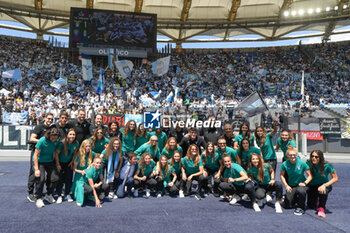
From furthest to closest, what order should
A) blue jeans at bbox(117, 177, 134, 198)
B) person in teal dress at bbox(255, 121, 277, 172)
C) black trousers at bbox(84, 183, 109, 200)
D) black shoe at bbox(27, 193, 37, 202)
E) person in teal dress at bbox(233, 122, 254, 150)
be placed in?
1. person in teal dress at bbox(233, 122, 254, 150)
2. person in teal dress at bbox(255, 121, 277, 172)
3. blue jeans at bbox(117, 177, 134, 198)
4. black shoe at bbox(27, 193, 37, 202)
5. black trousers at bbox(84, 183, 109, 200)

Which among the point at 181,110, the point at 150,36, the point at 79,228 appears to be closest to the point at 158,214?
the point at 79,228

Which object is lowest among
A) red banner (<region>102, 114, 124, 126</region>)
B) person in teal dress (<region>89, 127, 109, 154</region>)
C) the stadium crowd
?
person in teal dress (<region>89, 127, 109, 154</region>)

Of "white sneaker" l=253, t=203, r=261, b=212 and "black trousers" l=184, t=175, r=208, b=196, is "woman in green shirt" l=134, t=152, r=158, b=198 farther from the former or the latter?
"white sneaker" l=253, t=203, r=261, b=212

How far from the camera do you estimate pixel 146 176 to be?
6.31 meters

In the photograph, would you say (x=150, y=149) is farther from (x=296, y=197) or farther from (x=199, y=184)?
(x=296, y=197)

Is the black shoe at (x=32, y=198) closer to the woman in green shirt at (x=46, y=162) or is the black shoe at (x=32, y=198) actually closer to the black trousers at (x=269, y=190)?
the woman in green shirt at (x=46, y=162)

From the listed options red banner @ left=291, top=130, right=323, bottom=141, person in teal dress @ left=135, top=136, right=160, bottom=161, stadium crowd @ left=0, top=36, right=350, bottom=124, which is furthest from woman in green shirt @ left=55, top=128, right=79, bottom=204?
red banner @ left=291, top=130, right=323, bottom=141

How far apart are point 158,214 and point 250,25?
33.3 metres

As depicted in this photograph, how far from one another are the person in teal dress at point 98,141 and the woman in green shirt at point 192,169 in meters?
2.11

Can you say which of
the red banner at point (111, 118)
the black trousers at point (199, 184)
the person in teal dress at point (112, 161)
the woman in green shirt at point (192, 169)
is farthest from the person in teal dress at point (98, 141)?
the red banner at point (111, 118)

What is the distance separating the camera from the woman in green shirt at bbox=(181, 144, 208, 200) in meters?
6.14

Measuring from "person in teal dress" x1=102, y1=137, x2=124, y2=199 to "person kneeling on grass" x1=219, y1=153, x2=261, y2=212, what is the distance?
2.57 meters

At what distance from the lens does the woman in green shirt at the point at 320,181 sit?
4.94 metres

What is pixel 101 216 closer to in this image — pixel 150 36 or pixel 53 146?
pixel 53 146
